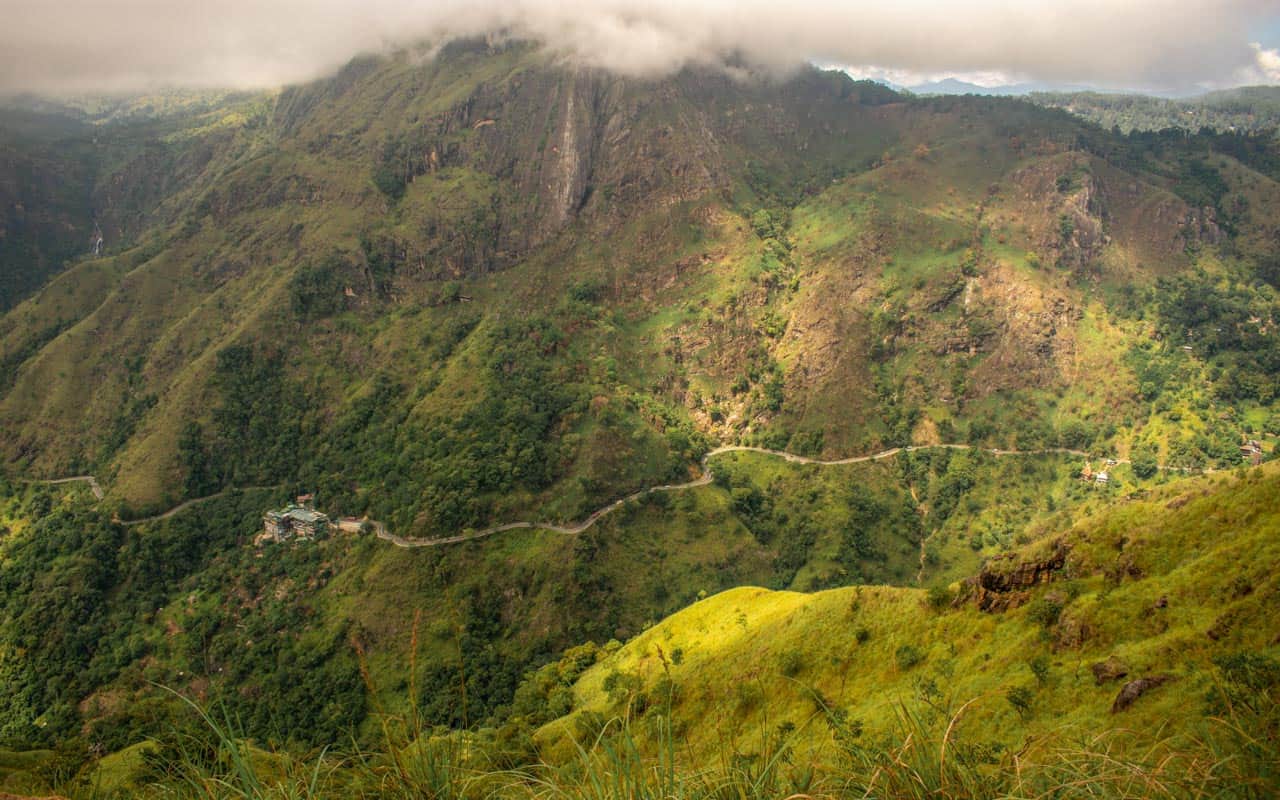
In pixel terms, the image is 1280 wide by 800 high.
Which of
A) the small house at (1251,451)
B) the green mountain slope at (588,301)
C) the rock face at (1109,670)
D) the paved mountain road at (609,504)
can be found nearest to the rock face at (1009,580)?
the rock face at (1109,670)

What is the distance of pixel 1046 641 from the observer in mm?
25016

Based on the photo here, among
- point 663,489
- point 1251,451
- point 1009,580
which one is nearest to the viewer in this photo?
point 1009,580

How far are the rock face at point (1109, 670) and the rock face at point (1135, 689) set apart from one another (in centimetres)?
230

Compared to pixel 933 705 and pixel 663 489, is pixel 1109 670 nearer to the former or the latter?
pixel 933 705

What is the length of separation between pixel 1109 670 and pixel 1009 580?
9.15 m

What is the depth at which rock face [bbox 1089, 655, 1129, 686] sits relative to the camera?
20.5 meters

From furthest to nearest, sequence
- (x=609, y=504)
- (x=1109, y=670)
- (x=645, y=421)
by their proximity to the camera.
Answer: (x=645, y=421) < (x=609, y=504) < (x=1109, y=670)

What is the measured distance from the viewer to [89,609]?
63438 mm

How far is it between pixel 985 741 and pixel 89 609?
259 ft

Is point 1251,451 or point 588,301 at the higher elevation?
point 588,301

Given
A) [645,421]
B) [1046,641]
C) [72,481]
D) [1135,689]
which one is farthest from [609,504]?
[72,481]

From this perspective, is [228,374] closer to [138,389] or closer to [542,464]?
[138,389]

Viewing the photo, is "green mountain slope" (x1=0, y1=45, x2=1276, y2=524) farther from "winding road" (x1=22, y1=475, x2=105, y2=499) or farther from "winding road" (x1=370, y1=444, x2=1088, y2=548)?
"winding road" (x1=370, y1=444, x2=1088, y2=548)

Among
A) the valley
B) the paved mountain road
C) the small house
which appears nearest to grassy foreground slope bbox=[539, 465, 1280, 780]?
the valley
